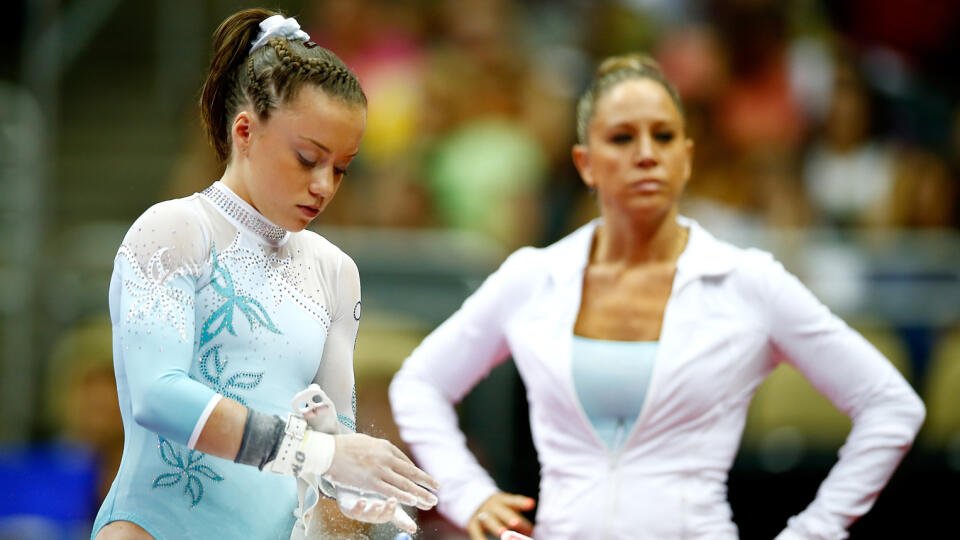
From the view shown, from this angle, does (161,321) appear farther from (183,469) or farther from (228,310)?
(183,469)

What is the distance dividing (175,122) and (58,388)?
210 centimetres

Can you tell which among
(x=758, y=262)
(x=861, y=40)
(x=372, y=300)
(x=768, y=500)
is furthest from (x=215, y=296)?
(x=861, y=40)

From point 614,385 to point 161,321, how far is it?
3.98 feet

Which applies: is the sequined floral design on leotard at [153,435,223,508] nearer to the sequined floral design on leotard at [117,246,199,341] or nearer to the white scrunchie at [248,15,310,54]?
the sequined floral design on leotard at [117,246,199,341]

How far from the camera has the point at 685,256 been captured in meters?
2.87

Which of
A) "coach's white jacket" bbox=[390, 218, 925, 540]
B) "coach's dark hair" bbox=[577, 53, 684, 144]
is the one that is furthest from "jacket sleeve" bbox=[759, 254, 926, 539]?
"coach's dark hair" bbox=[577, 53, 684, 144]

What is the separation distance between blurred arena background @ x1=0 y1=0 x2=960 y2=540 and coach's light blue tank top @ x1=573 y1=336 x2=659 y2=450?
0.52 meters

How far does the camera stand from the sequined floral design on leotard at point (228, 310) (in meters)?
1.93

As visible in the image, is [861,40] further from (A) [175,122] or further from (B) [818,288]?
(A) [175,122]

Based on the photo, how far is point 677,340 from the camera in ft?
9.09

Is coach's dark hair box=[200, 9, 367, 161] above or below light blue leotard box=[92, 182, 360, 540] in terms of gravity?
above

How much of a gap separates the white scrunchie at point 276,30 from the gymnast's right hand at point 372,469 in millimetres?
650

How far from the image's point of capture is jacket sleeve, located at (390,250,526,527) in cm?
292

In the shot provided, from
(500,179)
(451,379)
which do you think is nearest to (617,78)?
(451,379)
